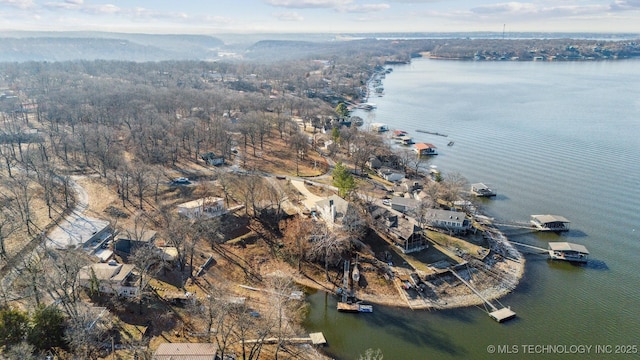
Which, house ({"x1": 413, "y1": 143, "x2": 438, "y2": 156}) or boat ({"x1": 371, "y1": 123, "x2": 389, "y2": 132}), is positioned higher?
boat ({"x1": 371, "y1": 123, "x2": 389, "y2": 132})

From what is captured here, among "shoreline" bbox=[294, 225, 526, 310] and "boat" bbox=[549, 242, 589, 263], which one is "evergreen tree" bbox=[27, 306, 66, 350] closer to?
"shoreline" bbox=[294, 225, 526, 310]

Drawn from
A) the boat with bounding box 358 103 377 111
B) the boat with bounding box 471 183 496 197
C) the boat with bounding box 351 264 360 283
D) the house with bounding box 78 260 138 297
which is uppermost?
the boat with bounding box 358 103 377 111

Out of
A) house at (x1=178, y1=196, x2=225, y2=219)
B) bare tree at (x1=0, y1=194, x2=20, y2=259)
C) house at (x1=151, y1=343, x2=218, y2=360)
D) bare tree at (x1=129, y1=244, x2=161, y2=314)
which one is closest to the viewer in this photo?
house at (x1=151, y1=343, x2=218, y2=360)

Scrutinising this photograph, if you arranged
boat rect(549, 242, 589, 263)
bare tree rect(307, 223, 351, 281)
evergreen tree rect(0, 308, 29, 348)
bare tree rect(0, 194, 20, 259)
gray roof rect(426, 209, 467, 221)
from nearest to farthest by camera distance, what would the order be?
evergreen tree rect(0, 308, 29, 348), bare tree rect(0, 194, 20, 259), bare tree rect(307, 223, 351, 281), boat rect(549, 242, 589, 263), gray roof rect(426, 209, 467, 221)

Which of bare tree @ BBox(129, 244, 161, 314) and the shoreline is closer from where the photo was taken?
bare tree @ BBox(129, 244, 161, 314)

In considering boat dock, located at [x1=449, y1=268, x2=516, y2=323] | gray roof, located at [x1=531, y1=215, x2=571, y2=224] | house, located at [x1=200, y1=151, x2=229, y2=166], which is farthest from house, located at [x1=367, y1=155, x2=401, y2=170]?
boat dock, located at [x1=449, y1=268, x2=516, y2=323]

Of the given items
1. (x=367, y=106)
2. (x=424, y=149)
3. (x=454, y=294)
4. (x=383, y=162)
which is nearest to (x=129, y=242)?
(x=454, y=294)

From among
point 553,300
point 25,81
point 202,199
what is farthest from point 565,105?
point 25,81

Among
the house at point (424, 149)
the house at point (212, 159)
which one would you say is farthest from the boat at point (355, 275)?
the house at point (424, 149)
